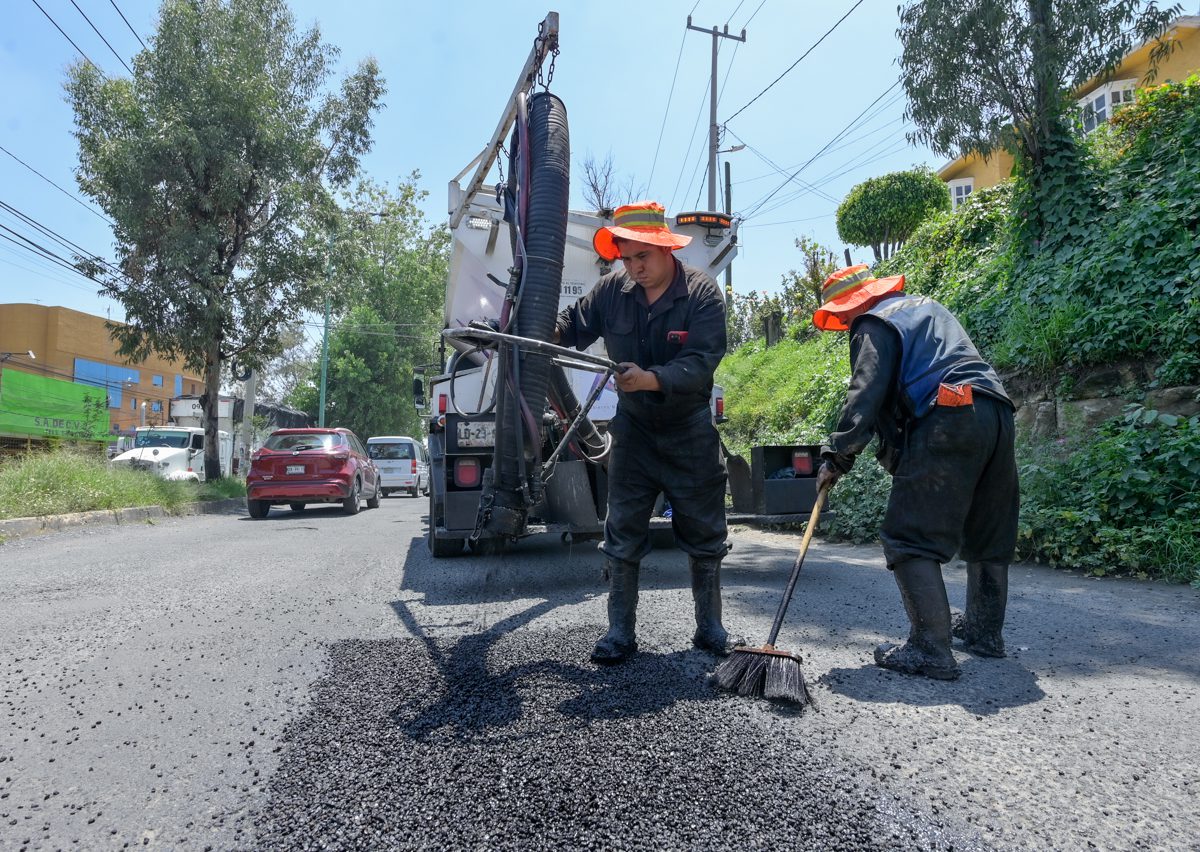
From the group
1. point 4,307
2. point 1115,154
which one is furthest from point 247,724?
point 4,307

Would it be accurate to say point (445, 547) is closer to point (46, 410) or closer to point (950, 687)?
point (950, 687)

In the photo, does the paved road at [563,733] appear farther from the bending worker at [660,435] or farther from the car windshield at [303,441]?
the car windshield at [303,441]

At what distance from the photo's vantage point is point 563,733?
238 centimetres

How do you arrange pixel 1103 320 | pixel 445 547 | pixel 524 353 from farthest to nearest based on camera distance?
1. pixel 1103 320
2. pixel 445 547
3. pixel 524 353

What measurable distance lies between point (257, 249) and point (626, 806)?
16.2 m

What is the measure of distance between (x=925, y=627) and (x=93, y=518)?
37.6ft

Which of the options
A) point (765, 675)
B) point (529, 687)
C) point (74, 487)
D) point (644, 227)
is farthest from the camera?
point (74, 487)

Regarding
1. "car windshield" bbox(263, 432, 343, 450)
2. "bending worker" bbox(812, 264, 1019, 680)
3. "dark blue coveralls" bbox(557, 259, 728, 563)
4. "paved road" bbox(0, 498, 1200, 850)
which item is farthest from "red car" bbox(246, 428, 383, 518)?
"bending worker" bbox(812, 264, 1019, 680)

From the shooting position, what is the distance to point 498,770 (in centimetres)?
213

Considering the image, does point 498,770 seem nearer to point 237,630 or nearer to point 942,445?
point 942,445

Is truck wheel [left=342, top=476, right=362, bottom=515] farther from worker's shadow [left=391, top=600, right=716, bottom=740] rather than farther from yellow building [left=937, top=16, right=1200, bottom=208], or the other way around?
yellow building [left=937, top=16, right=1200, bottom=208]

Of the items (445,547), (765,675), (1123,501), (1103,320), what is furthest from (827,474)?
(1103,320)

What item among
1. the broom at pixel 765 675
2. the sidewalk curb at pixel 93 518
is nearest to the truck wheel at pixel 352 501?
the sidewalk curb at pixel 93 518

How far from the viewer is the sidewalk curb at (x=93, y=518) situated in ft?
30.3
